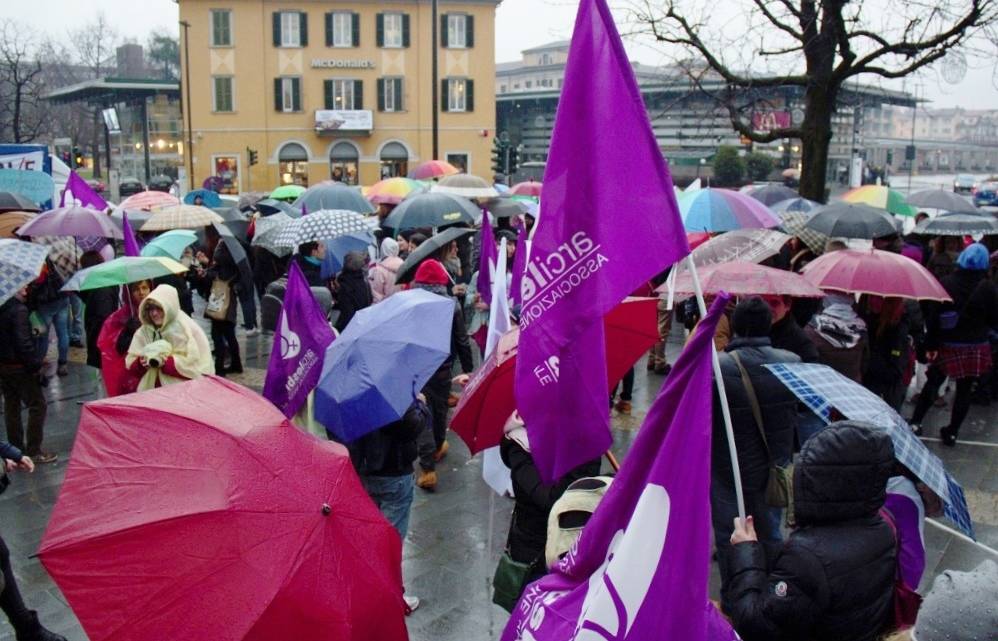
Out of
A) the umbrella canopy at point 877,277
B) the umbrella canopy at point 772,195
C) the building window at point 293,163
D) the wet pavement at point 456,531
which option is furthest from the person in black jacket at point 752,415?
the building window at point 293,163

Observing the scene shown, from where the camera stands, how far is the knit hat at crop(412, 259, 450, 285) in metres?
6.72

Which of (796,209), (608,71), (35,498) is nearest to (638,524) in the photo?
(608,71)

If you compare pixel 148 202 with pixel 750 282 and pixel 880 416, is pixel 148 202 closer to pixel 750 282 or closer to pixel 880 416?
pixel 750 282

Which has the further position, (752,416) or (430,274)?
(430,274)

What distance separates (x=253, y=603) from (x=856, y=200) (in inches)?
441

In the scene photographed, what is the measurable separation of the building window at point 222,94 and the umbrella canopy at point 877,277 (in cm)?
4275

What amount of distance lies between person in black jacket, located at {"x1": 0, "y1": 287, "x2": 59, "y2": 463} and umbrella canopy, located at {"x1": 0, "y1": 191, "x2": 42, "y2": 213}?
4.07 m

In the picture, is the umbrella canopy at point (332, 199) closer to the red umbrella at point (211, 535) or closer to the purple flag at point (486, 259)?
the purple flag at point (486, 259)

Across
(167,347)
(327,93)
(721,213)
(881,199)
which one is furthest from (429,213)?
(327,93)

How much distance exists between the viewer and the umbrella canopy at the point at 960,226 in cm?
898

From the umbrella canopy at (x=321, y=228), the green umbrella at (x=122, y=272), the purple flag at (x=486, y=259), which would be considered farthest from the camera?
the umbrella canopy at (x=321, y=228)

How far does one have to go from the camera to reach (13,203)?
33.4ft

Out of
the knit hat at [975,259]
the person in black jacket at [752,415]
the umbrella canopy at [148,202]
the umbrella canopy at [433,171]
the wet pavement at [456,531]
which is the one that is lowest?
the wet pavement at [456,531]

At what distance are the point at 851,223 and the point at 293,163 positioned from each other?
4102 cm
